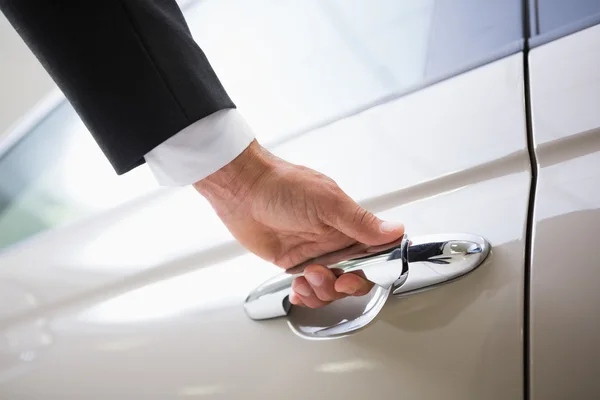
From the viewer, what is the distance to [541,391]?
1.50 ft

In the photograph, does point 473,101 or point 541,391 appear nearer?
point 541,391

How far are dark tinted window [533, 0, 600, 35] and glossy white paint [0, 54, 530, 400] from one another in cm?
7

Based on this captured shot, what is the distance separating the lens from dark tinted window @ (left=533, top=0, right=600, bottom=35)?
2.36 feet

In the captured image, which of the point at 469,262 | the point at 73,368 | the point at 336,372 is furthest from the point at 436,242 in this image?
the point at 73,368

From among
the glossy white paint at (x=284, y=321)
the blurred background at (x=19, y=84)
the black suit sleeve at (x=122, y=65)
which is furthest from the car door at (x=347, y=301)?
the blurred background at (x=19, y=84)

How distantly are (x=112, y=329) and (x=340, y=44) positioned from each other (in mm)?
643

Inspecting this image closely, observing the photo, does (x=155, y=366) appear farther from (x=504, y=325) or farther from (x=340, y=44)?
(x=340, y=44)

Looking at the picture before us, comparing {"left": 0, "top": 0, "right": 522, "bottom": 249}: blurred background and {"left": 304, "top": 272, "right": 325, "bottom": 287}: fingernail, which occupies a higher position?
{"left": 0, "top": 0, "right": 522, "bottom": 249}: blurred background

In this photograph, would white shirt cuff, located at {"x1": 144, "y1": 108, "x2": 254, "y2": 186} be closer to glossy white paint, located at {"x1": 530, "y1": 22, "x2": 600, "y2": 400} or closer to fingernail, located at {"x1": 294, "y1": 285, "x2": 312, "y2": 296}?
fingernail, located at {"x1": 294, "y1": 285, "x2": 312, "y2": 296}

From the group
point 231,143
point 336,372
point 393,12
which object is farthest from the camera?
point 393,12

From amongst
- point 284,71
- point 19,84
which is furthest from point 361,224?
point 19,84

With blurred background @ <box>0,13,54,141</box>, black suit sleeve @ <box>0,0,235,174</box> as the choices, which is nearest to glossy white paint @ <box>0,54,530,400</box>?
black suit sleeve @ <box>0,0,235,174</box>

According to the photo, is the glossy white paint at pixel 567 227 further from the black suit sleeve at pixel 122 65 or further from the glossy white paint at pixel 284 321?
the black suit sleeve at pixel 122 65

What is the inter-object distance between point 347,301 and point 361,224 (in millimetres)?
92
